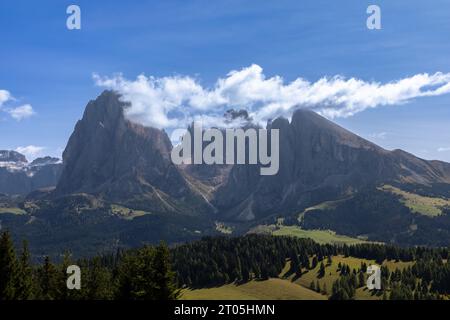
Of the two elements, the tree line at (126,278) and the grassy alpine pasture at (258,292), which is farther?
the grassy alpine pasture at (258,292)

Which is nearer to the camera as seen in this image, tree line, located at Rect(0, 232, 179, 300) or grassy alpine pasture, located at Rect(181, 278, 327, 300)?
tree line, located at Rect(0, 232, 179, 300)

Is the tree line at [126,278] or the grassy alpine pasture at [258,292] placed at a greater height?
the tree line at [126,278]

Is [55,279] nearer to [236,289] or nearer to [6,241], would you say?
[6,241]

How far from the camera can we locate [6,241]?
62844mm

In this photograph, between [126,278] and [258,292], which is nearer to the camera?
[126,278]

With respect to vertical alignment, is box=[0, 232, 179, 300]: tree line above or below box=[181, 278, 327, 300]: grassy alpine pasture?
above

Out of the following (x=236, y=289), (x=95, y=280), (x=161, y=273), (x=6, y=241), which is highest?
(x=6, y=241)

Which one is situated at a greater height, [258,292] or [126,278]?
[126,278]
